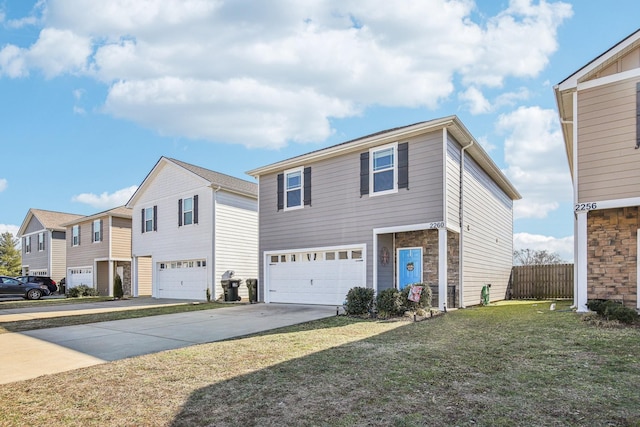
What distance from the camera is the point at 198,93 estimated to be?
14.0 m

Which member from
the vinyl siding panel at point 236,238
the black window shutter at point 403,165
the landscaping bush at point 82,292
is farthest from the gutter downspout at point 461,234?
the landscaping bush at point 82,292

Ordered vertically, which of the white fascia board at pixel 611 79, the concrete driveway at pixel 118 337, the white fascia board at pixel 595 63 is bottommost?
the concrete driveway at pixel 118 337

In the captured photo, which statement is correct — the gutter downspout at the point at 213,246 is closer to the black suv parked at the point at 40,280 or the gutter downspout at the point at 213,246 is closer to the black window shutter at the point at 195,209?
the black window shutter at the point at 195,209

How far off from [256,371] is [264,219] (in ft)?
37.5

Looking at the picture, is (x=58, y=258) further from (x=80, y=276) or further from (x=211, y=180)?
(x=211, y=180)

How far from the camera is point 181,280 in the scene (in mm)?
20391

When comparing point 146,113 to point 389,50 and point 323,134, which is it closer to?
point 323,134

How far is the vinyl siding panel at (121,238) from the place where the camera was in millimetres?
26078

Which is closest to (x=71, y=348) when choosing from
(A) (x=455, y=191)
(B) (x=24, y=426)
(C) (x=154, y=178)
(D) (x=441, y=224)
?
(B) (x=24, y=426)

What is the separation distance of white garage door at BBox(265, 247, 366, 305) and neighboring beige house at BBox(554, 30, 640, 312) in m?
6.29

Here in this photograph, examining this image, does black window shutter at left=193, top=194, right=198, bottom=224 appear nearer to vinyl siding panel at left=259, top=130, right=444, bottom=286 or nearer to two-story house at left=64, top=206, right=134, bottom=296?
vinyl siding panel at left=259, top=130, right=444, bottom=286

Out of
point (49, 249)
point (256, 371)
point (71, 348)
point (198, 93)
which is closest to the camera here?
point (256, 371)


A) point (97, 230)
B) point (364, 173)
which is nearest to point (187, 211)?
point (364, 173)

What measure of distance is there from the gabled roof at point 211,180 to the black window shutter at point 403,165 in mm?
9316
